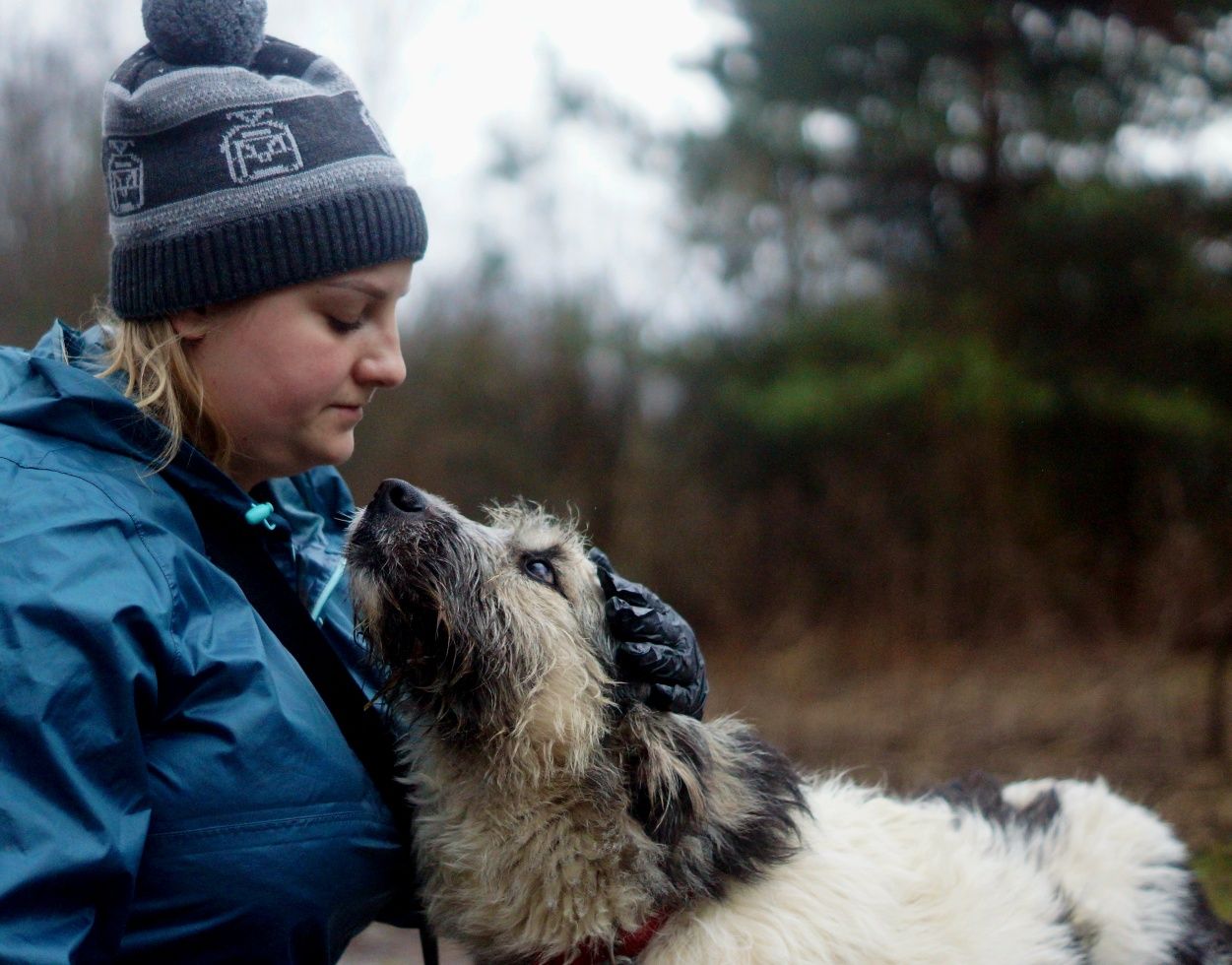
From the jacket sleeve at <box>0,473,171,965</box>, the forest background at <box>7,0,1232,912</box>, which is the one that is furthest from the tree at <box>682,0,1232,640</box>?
the jacket sleeve at <box>0,473,171,965</box>

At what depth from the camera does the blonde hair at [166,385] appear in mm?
2500

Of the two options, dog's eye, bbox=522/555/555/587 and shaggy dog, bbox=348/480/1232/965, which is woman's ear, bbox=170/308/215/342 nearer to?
shaggy dog, bbox=348/480/1232/965

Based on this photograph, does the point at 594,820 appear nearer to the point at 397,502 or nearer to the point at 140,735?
the point at 397,502

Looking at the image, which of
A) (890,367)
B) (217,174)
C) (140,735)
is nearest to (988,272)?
(890,367)

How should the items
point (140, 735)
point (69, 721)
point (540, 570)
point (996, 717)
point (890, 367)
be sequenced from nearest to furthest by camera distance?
point (69, 721)
point (140, 735)
point (540, 570)
point (996, 717)
point (890, 367)

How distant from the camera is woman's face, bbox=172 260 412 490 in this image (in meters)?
2.62

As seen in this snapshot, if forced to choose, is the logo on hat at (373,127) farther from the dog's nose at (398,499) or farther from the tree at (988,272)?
the tree at (988,272)

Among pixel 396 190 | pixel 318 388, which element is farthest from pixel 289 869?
pixel 396 190

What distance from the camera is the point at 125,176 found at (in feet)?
8.58

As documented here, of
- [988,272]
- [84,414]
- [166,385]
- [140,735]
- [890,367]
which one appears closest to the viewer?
[140,735]

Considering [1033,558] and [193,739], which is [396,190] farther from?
[1033,558]

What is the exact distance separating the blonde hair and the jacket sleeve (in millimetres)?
354

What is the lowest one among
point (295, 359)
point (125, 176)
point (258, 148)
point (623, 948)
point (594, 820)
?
point (623, 948)

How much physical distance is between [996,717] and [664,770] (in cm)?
650
